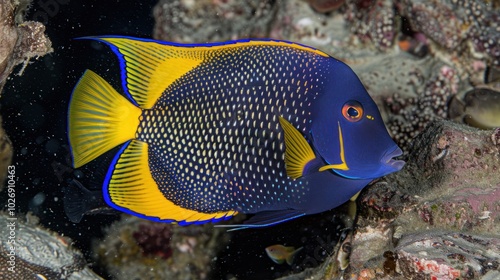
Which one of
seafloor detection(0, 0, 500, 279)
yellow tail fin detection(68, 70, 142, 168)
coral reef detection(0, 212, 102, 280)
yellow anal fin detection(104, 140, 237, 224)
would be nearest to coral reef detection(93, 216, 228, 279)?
seafloor detection(0, 0, 500, 279)

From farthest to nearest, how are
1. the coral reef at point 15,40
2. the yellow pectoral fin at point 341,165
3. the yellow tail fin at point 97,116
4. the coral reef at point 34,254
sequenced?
the coral reef at point 34,254 < the coral reef at point 15,40 < the yellow tail fin at point 97,116 < the yellow pectoral fin at point 341,165

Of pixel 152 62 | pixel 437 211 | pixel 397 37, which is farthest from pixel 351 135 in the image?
pixel 397 37

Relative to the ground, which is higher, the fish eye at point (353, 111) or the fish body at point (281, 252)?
the fish eye at point (353, 111)

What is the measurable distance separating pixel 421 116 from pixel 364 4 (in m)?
1.14

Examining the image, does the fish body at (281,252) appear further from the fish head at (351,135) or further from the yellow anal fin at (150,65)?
the yellow anal fin at (150,65)

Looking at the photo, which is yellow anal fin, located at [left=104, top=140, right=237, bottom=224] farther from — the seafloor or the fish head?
the fish head

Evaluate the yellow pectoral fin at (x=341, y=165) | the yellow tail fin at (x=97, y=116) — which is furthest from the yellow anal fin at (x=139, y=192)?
the yellow pectoral fin at (x=341, y=165)

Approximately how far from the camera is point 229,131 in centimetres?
200

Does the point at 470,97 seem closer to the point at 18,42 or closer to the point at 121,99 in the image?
the point at 121,99

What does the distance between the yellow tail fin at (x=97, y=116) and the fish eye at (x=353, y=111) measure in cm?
93

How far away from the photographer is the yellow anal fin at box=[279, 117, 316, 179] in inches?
73.2

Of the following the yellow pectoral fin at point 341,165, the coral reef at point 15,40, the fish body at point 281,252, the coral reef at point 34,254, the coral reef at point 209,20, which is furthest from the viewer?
the coral reef at point 209,20

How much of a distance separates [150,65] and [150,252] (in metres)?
1.98

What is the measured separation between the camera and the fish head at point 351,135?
1.86 meters
